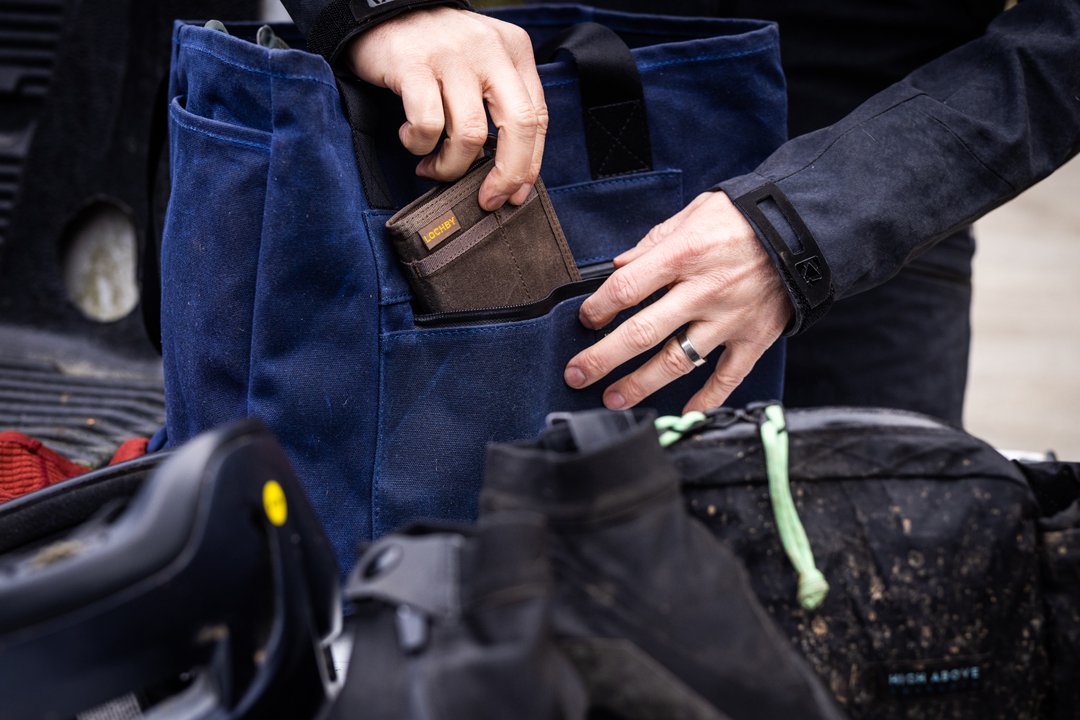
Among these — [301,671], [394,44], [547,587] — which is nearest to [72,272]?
[394,44]

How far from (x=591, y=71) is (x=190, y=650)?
0.66m

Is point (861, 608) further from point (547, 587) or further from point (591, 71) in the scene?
point (591, 71)

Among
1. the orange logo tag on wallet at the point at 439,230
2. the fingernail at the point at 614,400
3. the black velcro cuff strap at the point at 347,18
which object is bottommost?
the fingernail at the point at 614,400

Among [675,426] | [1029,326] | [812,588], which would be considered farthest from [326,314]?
[1029,326]

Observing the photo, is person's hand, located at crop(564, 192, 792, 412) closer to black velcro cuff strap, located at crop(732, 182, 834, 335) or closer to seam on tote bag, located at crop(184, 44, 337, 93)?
black velcro cuff strap, located at crop(732, 182, 834, 335)

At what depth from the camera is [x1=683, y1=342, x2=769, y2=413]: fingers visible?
91 cm

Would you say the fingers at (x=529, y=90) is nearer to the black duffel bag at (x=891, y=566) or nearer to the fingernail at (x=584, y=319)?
the fingernail at (x=584, y=319)

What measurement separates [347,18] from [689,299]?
1.34 feet

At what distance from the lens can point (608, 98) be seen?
93 cm

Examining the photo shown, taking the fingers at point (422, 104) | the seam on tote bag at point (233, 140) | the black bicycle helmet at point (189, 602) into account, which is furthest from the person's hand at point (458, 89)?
the black bicycle helmet at point (189, 602)

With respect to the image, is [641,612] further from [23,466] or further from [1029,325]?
[1029,325]

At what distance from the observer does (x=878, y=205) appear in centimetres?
86

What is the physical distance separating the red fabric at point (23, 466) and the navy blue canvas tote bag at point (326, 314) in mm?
130

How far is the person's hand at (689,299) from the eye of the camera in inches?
33.4
